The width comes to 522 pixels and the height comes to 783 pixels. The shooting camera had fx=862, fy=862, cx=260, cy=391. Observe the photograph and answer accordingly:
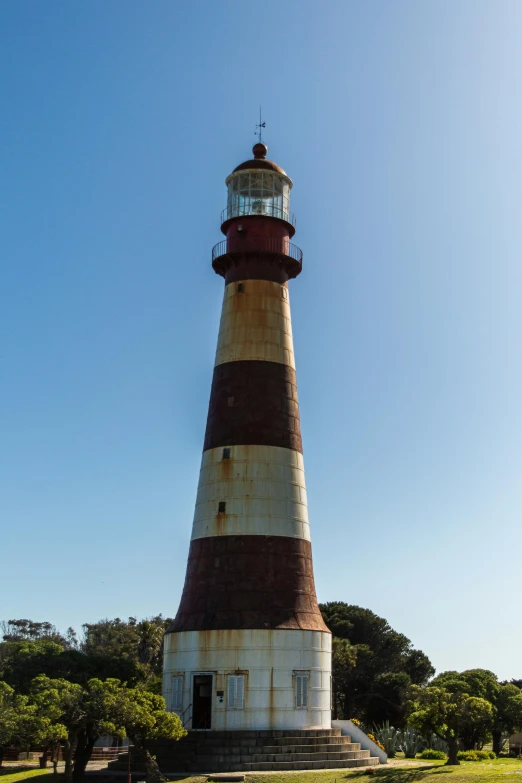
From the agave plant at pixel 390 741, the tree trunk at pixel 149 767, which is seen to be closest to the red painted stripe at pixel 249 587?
the tree trunk at pixel 149 767

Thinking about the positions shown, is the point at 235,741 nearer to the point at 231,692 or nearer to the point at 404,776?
the point at 231,692

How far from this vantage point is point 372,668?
242 feet

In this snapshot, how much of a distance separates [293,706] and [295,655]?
1.92 meters

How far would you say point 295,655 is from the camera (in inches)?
1347

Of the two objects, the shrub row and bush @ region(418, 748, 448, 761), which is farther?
bush @ region(418, 748, 448, 761)

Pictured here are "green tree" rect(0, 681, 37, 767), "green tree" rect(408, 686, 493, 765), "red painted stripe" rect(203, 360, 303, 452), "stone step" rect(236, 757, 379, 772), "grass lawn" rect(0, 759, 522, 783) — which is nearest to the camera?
"green tree" rect(0, 681, 37, 767)

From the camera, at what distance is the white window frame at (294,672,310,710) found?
111 feet

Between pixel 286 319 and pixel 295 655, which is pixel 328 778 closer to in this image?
pixel 295 655

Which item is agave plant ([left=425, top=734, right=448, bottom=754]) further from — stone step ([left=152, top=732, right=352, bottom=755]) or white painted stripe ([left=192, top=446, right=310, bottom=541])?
white painted stripe ([left=192, top=446, right=310, bottom=541])

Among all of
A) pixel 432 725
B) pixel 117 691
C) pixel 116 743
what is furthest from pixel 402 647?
pixel 117 691

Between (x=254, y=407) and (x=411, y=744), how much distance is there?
19763 millimetres

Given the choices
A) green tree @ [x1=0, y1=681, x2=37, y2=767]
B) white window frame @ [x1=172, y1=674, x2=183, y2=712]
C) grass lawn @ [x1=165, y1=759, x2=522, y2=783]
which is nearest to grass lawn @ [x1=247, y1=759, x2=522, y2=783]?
grass lawn @ [x1=165, y1=759, x2=522, y2=783]

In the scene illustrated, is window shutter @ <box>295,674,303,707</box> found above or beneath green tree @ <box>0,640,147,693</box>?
beneath

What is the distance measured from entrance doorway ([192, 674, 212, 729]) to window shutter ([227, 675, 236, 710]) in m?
0.88
